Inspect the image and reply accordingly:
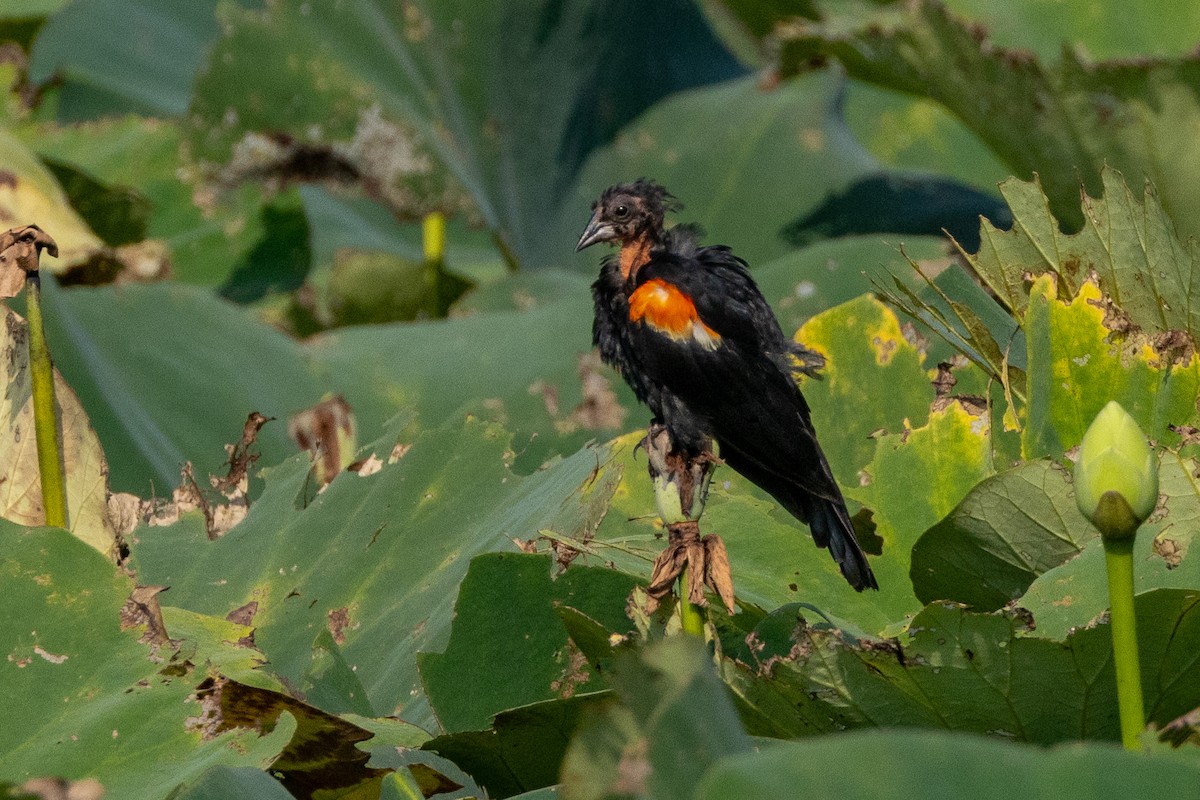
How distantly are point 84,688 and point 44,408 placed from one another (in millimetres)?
286

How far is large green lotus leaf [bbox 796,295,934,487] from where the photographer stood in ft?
5.42

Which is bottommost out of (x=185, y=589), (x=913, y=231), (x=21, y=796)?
(x=913, y=231)

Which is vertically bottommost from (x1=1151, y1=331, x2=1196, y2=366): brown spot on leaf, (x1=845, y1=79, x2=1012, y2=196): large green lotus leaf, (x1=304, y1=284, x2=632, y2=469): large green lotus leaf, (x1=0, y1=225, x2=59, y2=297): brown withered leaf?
(x1=845, y1=79, x2=1012, y2=196): large green lotus leaf

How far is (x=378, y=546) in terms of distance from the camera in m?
1.54

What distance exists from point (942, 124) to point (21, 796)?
387 centimetres

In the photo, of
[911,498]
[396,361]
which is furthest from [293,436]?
[911,498]

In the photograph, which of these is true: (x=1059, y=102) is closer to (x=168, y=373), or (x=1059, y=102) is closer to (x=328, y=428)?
(x=328, y=428)

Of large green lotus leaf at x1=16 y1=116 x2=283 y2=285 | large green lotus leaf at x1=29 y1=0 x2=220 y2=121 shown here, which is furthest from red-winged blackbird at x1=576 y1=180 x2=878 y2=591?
large green lotus leaf at x1=29 y1=0 x2=220 y2=121

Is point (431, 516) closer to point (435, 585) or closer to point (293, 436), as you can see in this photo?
point (435, 585)

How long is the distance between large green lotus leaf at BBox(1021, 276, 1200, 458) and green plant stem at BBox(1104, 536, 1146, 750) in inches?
19.2

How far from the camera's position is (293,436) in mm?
2504

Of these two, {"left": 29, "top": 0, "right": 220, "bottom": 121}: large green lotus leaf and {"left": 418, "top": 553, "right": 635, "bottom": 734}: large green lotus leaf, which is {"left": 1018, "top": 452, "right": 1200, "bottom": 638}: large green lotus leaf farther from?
{"left": 29, "top": 0, "right": 220, "bottom": 121}: large green lotus leaf

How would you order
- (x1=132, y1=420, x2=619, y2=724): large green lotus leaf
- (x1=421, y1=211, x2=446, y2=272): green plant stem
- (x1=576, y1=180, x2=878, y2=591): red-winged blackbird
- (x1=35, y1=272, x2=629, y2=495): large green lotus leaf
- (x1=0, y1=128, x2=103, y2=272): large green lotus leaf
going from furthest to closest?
(x1=421, y1=211, x2=446, y2=272): green plant stem < (x1=0, y1=128, x2=103, y2=272): large green lotus leaf < (x1=35, y1=272, x2=629, y2=495): large green lotus leaf < (x1=576, y1=180, x2=878, y2=591): red-winged blackbird < (x1=132, y1=420, x2=619, y2=724): large green lotus leaf

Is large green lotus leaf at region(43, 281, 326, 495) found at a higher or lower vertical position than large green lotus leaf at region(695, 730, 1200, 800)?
lower
